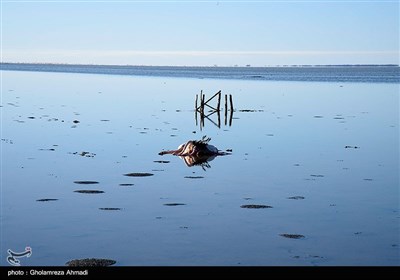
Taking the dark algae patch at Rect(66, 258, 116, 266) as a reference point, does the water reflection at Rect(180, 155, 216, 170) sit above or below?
below

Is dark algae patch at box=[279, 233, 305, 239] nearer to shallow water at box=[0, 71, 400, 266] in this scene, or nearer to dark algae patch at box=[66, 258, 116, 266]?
shallow water at box=[0, 71, 400, 266]

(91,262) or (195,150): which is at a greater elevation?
(195,150)

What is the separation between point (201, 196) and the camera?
17.9 metres

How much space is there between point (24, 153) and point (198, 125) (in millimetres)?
15991

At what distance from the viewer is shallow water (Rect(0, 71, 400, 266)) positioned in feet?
42.6

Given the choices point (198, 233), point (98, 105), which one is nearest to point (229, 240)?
point (198, 233)

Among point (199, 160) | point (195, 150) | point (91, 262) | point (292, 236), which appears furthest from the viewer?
point (195, 150)

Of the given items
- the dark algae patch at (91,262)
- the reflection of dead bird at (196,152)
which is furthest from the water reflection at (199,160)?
the dark algae patch at (91,262)

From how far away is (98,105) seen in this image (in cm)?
5225

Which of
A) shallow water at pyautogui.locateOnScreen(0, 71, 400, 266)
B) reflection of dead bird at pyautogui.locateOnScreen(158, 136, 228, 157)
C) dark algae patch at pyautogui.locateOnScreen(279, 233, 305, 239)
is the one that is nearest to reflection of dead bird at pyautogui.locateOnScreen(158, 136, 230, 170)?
reflection of dead bird at pyautogui.locateOnScreen(158, 136, 228, 157)

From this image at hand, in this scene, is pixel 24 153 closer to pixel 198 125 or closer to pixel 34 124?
pixel 34 124

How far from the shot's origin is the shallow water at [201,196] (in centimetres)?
1298

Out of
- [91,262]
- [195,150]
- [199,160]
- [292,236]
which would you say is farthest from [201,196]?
[195,150]

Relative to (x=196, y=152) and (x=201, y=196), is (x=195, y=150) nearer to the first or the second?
(x=196, y=152)
